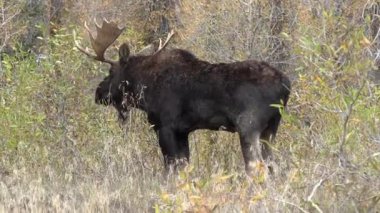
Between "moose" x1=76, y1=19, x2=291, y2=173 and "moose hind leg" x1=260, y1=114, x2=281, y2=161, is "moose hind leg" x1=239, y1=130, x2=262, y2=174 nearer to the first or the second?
"moose" x1=76, y1=19, x2=291, y2=173

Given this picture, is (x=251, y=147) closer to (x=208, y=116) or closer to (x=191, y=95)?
(x=208, y=116)

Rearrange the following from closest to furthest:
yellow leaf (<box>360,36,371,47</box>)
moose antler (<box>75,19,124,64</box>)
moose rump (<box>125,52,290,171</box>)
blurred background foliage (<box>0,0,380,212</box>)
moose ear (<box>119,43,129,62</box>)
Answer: yellow leaf (<box>360,36,371,47</box>) < blurred background foliage (<box>0,0,380,212</box>) < moose rump (<box>125,52,290,171</box>) < moose ear (<box>119,43,129,62</box>) < moose antler (<box>75,19,124,64</box>)

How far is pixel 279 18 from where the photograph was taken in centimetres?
1353

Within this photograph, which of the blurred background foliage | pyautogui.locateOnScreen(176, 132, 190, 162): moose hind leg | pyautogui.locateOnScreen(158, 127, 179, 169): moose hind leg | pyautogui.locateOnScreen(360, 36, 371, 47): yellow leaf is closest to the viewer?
pyautogui.locateOnScreen(360, 36, 371, 47): yellow leaf

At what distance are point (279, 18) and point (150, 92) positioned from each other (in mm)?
4829

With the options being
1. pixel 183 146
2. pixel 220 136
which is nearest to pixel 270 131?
pixel 183 146

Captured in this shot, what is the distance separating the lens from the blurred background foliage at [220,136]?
576 centimetres

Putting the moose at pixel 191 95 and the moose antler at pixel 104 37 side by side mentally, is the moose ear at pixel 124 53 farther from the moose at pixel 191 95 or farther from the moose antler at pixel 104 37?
the moose antler at pixel 104 37

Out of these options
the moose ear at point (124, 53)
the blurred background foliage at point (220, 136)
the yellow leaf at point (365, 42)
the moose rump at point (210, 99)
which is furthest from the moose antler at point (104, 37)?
the yellow leaf at point (365, 42)

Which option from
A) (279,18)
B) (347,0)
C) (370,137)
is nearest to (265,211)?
(370,137)

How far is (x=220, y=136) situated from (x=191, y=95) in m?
1.24

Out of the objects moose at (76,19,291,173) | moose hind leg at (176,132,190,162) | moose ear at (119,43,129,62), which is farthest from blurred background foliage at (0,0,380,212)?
moose ear at (119,43,129,62)

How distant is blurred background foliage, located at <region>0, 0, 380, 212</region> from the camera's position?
18.9 ft

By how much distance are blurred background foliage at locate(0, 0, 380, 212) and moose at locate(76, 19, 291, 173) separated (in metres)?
0.29
